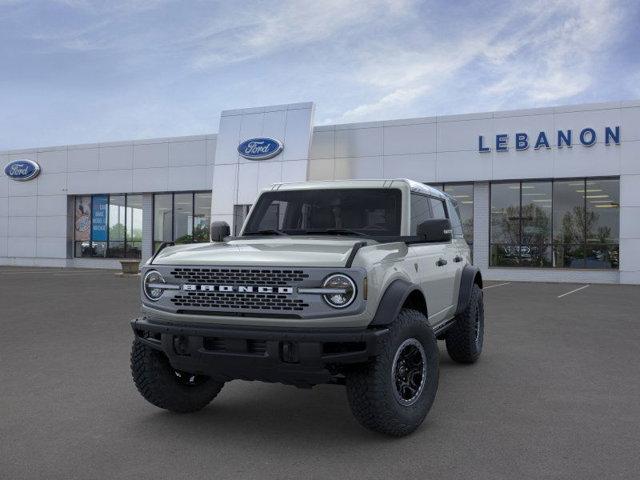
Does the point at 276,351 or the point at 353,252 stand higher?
the point at 353,252

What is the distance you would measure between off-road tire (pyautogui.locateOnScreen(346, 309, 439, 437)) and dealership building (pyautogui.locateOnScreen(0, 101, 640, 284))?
19.7 metres

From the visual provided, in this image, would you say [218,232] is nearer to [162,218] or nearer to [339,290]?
[339,290]

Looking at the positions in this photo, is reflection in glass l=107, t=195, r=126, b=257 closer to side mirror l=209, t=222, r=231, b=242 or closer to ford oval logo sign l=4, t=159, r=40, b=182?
ford oval logo sign l=4, t=159, r=40, b=182

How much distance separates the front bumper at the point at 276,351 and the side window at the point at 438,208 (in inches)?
94.1

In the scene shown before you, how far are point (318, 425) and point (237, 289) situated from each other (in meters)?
1.33

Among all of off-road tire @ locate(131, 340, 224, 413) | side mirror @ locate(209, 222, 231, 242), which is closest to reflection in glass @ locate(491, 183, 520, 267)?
side mirror @ locate(209, 222, 231, 242)

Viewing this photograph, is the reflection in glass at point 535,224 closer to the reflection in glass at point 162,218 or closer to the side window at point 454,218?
the reflection in glass at point 162,218

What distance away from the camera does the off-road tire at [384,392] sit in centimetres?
390

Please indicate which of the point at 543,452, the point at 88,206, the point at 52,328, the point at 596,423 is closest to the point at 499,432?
the point at 543,452

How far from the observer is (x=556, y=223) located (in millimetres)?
22562

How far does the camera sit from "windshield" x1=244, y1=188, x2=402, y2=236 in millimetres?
5156

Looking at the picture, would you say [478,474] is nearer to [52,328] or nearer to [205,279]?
[205,279]

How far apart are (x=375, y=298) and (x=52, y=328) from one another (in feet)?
23.7

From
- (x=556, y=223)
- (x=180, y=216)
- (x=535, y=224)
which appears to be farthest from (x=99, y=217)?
(x=556, y=223)
